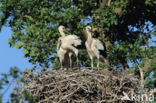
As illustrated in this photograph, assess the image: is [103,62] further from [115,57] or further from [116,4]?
[116,4]

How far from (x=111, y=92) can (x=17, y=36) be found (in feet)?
Answer: 18.7

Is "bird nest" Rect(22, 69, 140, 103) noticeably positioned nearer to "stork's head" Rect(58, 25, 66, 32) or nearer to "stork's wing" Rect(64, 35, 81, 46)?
"stork's wing" Rect(64, 35, 81, 46)

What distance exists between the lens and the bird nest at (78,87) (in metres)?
12.4

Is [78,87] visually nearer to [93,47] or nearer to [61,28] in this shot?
[93,47]

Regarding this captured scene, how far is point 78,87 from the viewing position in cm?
1240

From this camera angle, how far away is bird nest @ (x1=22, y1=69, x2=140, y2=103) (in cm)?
1243

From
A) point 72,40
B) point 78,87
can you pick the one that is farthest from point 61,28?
point 78,87

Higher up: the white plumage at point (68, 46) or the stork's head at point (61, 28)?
the stork's head at point (61, 28)

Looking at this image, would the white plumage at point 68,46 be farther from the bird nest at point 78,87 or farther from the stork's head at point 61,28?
the bird nest at point 78,87

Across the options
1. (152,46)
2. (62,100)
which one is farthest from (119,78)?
(152,46)

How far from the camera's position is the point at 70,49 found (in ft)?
48.4

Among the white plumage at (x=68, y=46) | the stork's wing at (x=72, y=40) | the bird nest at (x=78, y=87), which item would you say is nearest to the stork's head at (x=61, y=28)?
the white plumage at (x=68, y=46)

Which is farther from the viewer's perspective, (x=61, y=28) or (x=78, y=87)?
(x=61, y=28)

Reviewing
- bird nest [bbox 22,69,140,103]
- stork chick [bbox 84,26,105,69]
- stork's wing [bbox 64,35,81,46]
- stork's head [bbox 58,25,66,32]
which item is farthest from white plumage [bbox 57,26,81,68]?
bird nest [bbox 22,69,140,103]
